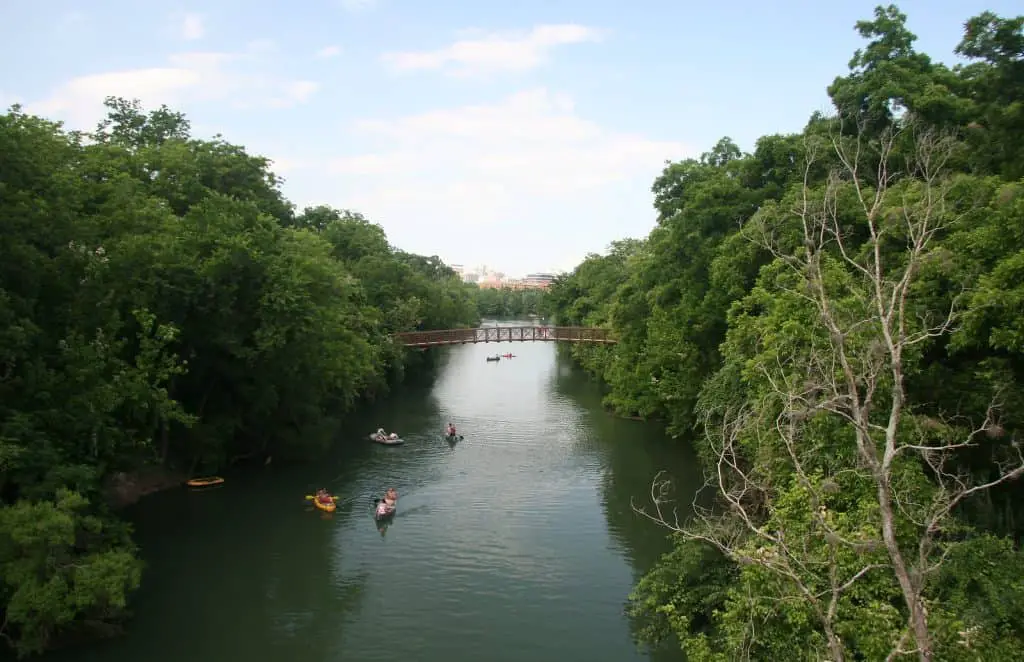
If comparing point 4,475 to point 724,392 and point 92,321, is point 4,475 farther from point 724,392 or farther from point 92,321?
point 724,392

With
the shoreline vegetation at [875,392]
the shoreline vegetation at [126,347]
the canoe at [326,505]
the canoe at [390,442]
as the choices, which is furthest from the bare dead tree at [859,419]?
the canoe at [390,442]

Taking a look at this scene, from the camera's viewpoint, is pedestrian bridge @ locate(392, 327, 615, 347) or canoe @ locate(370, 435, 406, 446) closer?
canoe @ locate(370, 435, 406, 446)

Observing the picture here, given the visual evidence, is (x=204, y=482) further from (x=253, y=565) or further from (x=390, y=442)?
(x=390, y=442)

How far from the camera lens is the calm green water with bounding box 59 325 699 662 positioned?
52.1ft

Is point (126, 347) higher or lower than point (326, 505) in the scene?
higher

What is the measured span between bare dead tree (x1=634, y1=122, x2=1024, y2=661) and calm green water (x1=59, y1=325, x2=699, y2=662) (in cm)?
464

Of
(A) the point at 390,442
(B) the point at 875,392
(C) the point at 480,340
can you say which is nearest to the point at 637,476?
(A) the point at 390,442

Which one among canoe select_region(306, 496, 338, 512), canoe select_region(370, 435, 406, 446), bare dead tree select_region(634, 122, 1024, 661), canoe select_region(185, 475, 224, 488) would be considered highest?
bare dead tree select_region(634, 122, 1024, 661)

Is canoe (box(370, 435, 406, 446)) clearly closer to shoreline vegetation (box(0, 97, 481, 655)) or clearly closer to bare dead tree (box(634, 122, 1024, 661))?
shoreline vegetation (box(0, 97, 481, 655))

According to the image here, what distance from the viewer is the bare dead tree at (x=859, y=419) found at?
7836mm

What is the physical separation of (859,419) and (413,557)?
1520 centimetres

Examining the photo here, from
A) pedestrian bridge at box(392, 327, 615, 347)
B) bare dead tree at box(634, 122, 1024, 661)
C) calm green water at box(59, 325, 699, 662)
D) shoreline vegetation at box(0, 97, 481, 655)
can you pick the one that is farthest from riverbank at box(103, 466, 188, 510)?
pedestrian bridge at box(392, 327, 615, 347)

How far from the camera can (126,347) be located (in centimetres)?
2177

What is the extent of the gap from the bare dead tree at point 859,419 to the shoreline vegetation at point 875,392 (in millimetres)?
72
